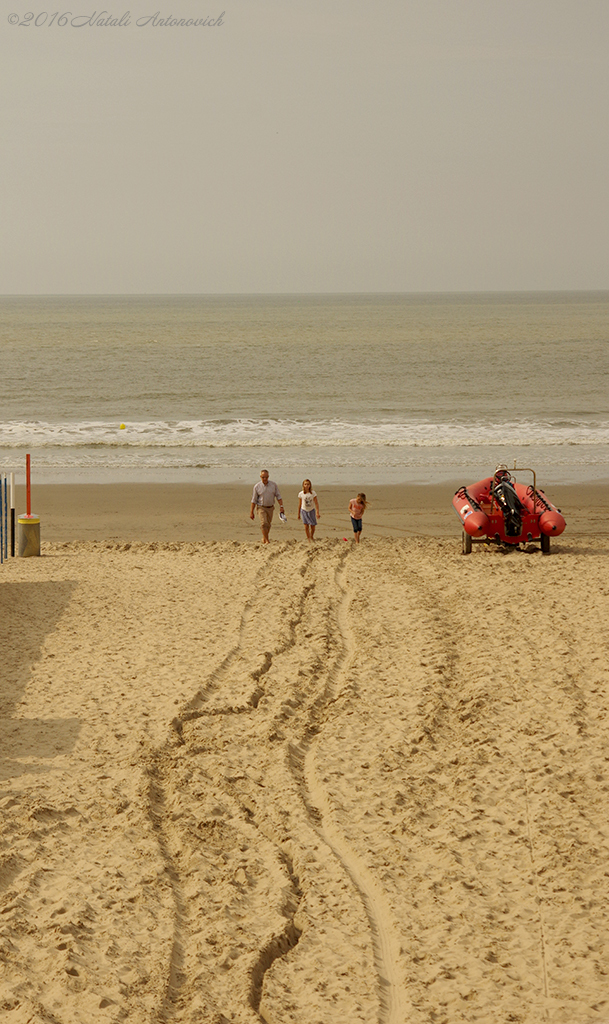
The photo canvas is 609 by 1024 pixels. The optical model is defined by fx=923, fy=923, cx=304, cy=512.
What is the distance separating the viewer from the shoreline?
15.0 metres

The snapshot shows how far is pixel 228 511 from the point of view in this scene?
16.7 meters

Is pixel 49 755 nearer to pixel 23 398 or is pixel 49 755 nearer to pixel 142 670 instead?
pixel 142 670

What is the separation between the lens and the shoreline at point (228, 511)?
15.0 m

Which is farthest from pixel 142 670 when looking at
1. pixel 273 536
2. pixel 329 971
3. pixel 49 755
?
pixel 273 536

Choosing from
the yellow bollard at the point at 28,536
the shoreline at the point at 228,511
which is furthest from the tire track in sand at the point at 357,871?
the shoreline at the point at 228,511

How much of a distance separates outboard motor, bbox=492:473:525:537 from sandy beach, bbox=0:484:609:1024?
1.44m

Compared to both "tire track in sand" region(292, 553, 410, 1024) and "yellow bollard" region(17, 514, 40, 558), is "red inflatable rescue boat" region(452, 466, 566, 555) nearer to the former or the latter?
"tire track in sand" region(292, 553, 410, 1024)

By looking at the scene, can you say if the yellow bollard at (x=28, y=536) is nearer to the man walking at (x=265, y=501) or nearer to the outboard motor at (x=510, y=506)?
the man walking at (x=265, y=501)

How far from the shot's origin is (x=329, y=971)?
4289 mm

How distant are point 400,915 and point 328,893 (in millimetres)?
410

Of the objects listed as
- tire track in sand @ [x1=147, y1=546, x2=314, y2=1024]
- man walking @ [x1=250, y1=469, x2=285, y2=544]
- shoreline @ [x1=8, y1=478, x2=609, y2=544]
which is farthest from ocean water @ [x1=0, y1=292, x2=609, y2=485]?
tire track in sand @ [x1=147, y1=546, x2=314, y2=1024]

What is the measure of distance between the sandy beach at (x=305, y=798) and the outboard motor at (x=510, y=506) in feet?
4.72

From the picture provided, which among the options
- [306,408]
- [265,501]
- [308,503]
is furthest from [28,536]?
[306,408]

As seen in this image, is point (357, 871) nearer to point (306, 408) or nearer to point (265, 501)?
point (265, 501)
